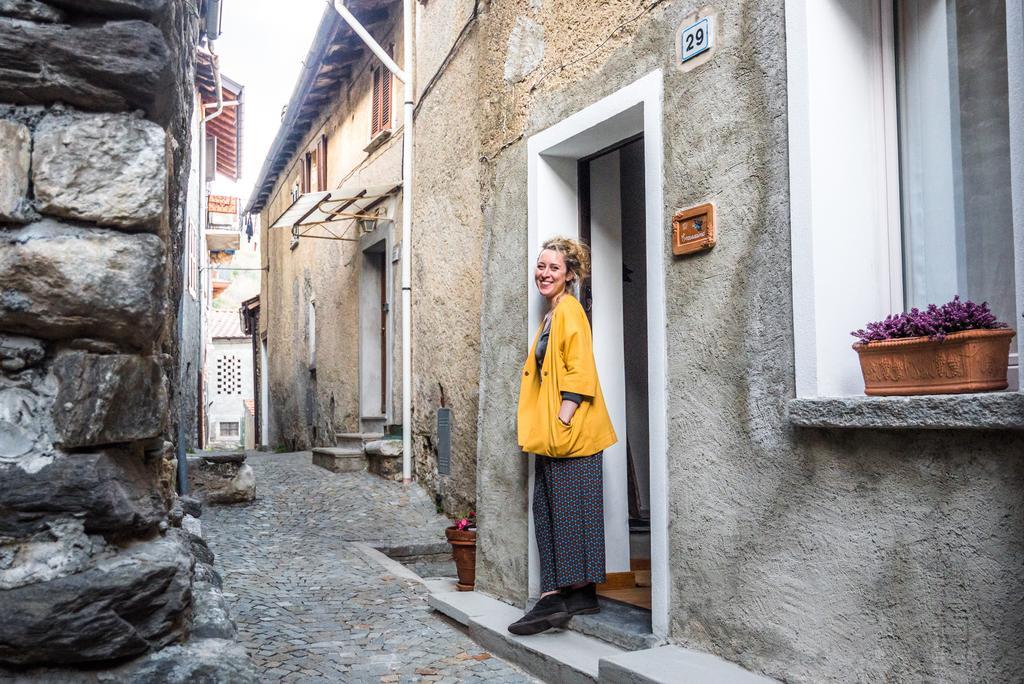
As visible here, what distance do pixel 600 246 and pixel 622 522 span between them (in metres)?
1.37

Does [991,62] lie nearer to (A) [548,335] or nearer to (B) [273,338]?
(A) [548,335]

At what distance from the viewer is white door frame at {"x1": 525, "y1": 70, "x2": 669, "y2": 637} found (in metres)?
3.65

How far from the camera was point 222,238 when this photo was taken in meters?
26.4

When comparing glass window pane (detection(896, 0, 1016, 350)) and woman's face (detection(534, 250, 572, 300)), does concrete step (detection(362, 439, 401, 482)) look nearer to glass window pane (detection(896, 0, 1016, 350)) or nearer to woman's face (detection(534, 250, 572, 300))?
woman's face (detection(534, 250, 572, 300))

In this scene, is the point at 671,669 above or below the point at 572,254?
below

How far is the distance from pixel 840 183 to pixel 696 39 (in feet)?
3.03

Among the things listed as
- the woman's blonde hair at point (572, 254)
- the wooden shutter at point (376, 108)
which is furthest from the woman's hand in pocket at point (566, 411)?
the wooden shutter at point (376, 108)

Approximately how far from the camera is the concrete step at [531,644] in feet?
12.2

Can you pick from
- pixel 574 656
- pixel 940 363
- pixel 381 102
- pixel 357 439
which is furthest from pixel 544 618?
pixel 381 102

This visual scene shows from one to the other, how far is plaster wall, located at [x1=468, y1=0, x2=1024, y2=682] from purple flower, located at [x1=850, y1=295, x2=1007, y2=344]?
0.28m

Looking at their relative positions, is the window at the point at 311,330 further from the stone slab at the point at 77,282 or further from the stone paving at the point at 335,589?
the stone slab at the point at 77,282

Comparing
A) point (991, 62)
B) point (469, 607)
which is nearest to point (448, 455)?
point (469, 607)

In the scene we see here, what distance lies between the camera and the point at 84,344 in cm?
164

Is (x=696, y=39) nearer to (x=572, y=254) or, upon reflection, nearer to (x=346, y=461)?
(x=572, y=254)
